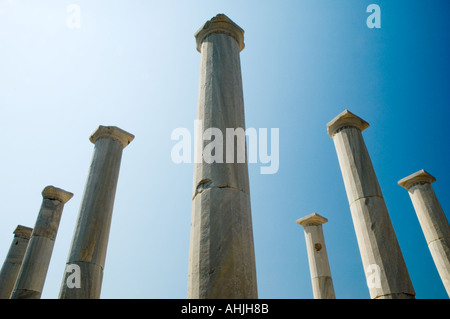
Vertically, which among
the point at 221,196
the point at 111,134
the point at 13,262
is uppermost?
the point at 111,134

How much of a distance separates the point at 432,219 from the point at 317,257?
29.4 feet

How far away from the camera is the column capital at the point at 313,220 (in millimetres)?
27906

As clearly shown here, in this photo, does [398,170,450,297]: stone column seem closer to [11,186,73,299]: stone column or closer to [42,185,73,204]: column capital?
[42,185,73,204]: column capital

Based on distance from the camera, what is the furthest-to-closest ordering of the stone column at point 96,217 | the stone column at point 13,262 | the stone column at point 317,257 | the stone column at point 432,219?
the stone column at point 13,262
the stone column at point 317,257
the stone column at point 432,219
the stone column at point 96,217

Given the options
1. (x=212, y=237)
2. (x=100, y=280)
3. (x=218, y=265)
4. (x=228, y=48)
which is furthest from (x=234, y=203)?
(x=100, y=280)

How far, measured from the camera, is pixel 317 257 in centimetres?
2672

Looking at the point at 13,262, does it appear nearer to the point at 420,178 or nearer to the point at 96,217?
the point at 96,217

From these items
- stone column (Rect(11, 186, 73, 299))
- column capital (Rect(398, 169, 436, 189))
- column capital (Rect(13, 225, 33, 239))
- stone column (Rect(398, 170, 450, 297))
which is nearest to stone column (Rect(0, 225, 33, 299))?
column capital (Rect(13, 225, 33, 239))

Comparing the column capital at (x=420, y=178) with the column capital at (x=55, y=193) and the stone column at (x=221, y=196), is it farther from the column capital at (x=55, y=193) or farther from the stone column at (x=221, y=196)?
the column capital at (x=55, y=193)

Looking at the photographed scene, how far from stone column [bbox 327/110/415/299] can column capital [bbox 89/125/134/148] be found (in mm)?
12623

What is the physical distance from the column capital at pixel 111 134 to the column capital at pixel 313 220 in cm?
1662

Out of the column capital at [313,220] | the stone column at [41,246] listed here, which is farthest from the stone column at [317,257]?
the stone column at [41,246]

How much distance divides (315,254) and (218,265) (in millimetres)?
21141

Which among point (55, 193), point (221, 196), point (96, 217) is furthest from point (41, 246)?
point (221, 196)
